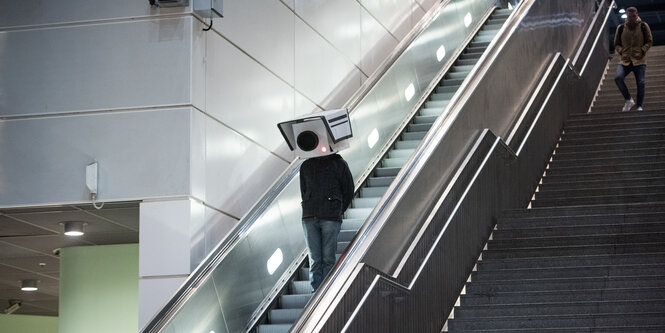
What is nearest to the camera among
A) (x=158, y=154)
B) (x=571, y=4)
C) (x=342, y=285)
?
(x=342, y=285)

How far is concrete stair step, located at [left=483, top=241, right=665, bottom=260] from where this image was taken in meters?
8.66

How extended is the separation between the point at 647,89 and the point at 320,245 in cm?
877

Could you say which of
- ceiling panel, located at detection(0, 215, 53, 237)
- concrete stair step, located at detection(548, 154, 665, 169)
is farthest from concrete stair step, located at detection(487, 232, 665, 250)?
ceiling panel, located at detection(0, 215, 53, 237)

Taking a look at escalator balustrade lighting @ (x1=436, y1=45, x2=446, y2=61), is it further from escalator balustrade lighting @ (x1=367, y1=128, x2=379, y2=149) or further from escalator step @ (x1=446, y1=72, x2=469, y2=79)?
escalator balustrade lighting @ (x1=367, y1=128, x2=379, y2=149)

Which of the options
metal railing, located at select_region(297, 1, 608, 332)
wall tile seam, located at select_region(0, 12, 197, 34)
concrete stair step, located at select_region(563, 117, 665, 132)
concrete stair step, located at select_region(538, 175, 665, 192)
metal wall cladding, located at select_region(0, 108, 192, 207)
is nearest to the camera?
metal railing, located at select_region(297, 1, 608, 332)

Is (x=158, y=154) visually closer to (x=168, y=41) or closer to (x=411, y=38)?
(x=168, y=41)

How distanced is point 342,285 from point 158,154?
2656 millimetres

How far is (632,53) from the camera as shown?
14195 millimetres

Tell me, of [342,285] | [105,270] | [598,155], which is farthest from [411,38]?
[342,285]

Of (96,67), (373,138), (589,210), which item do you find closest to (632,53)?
(373,138)

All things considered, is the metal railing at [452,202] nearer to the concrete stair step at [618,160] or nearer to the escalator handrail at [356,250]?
the escalator handrail at [356,250]

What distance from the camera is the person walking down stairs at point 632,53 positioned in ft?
45.9

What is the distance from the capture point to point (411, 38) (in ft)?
43.1

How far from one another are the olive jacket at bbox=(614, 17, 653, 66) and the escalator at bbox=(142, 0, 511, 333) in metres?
2.94
